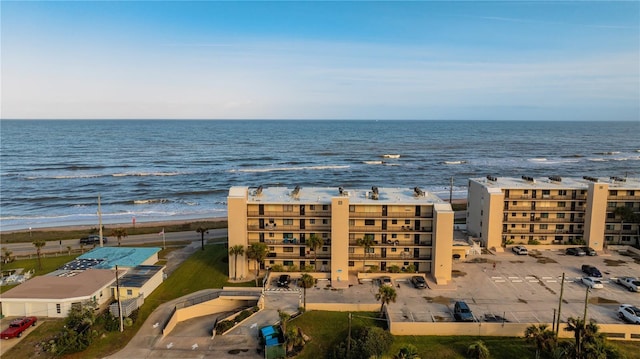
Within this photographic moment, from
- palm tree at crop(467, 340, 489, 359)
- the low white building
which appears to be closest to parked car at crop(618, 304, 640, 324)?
palm tree at crop(467, 340, 489, 359)

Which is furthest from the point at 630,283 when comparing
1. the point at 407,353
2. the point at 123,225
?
the point at 123,225

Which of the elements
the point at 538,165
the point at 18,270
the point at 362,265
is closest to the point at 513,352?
the point at 362,265

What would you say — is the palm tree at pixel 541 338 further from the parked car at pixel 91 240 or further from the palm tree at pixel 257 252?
the parked car at pixel 91 240

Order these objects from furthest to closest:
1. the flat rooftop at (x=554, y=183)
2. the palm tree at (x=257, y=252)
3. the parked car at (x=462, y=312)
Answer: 1. the flat rooftop at (x=554, y=183)
2. the palm tree at (x=257, y=252)
3. the parked car at (x=462, y=312)

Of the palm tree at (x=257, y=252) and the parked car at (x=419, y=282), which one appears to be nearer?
the parked car at (x=419, y=282)

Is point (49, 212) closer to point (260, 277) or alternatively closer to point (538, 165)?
point (260, 277)

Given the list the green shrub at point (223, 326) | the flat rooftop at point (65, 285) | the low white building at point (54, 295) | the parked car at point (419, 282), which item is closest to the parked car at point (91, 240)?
the flat rooftop at point (65, 285)
